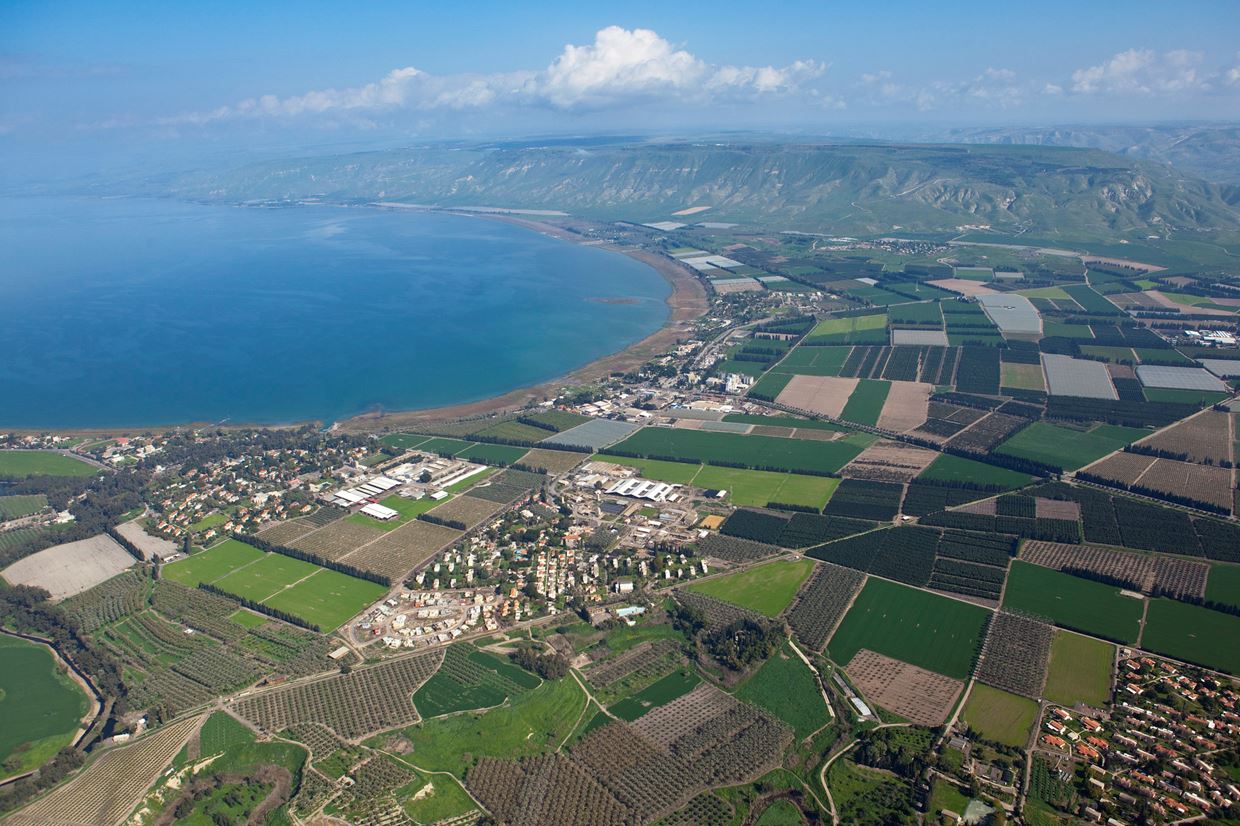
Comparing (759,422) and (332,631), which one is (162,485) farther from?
(759,422)

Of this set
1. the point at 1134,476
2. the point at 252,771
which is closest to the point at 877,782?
the point at 252,771

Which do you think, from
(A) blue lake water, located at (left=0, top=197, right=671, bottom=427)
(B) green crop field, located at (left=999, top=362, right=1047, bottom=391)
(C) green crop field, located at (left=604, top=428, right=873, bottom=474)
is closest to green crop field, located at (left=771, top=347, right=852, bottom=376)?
(B) green crop field, located at (left=999, top=362, right=1047, bottom=391)

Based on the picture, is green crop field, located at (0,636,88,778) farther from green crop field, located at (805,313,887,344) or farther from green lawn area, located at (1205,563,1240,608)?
green crop field, located at (805,313,887,344)

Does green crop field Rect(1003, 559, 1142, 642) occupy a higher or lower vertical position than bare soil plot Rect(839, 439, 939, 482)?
lower

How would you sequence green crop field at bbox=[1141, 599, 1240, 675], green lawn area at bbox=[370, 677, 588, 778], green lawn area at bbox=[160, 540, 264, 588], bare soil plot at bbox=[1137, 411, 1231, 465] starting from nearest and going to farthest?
green lawn area at bbox=[370, 677, 588, 778] < green crop field at bbox=[1141, 599, 1240, 675] < green lawn area at bbox=[160, 540, 264, 588] < bare soil plot at bbox=[1137, 411, 1231, 465]

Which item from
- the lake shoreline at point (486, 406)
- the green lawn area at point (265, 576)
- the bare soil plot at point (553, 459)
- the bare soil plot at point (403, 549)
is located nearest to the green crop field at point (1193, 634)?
the bare soil plot at point (553, 459)

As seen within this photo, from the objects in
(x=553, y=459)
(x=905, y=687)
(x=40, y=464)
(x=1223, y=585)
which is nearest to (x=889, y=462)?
(x=1223, y=585)

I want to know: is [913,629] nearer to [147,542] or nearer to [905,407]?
[905,407]
